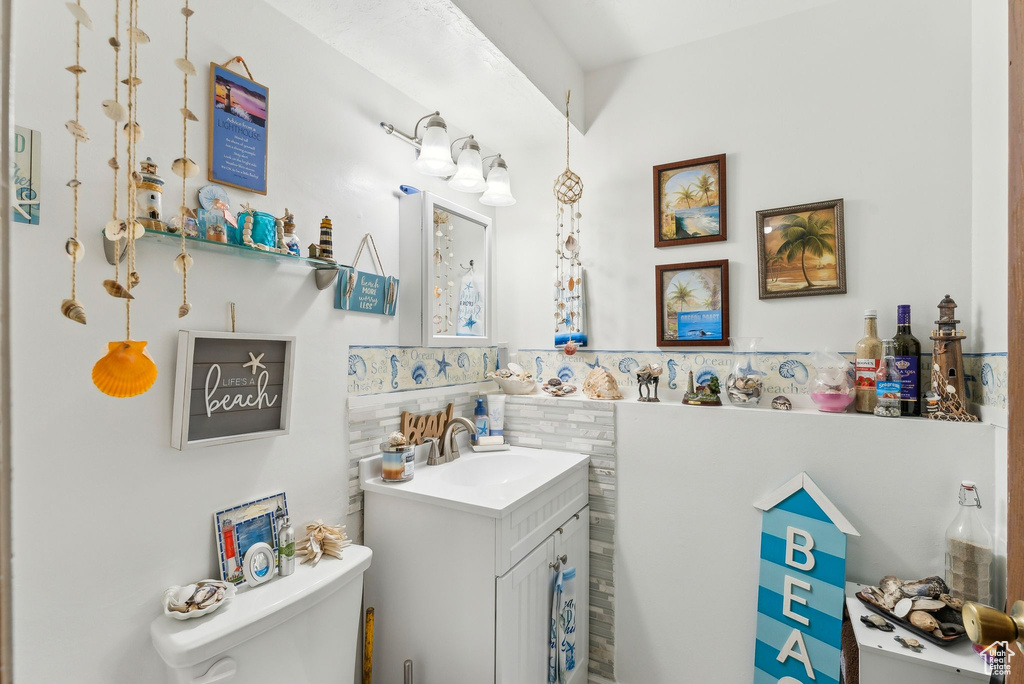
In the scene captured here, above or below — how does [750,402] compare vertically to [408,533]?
above

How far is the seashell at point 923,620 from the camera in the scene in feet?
3.88

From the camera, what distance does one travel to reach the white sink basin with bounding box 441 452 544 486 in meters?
1.80

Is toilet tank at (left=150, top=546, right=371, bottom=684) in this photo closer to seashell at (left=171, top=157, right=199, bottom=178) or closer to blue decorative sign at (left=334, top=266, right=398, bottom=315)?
blue decorative sign at (left=334, top=266, right=398, bottom=315)

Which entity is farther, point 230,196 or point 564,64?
point 564,64

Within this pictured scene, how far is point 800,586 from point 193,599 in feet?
5.61

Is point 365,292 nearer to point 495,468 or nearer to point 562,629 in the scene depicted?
point 495,468

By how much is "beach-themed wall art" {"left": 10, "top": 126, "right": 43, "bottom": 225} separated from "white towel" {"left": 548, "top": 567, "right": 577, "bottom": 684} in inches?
64.7

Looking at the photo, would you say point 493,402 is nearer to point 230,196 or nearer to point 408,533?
point 408,533

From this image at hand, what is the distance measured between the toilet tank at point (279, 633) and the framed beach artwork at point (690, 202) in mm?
1633

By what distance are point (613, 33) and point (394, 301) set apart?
4.51 ft

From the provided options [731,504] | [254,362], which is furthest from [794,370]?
[254,362]

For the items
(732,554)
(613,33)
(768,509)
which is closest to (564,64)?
(613,33)

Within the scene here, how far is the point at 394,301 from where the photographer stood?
5.56 ft

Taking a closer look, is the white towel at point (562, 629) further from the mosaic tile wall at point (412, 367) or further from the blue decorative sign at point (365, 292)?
the blue decorative sign at point (365, 292)
